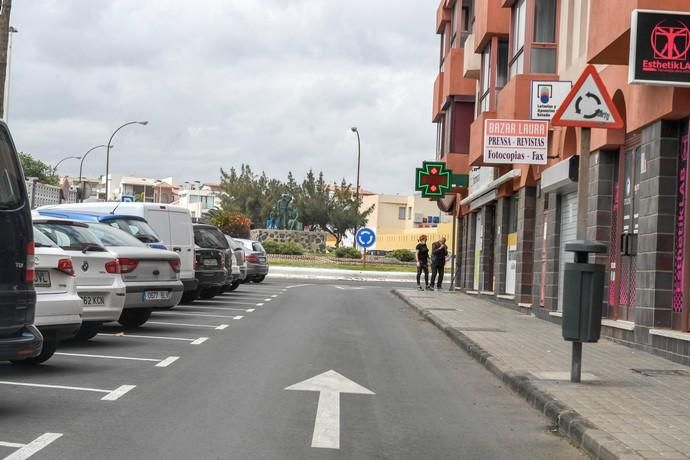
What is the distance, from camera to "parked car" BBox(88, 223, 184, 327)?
1447cm

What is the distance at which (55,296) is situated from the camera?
971 cm

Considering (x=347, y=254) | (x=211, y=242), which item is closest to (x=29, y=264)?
(x=211, y=242)

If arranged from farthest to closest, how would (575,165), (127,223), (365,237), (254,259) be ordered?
1. (365,237)
2. (254,259)
3. (575,165)
4. (127,223)

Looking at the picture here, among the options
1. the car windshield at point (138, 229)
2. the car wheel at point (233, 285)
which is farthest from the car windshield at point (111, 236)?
the car wheel at point (233, 285)

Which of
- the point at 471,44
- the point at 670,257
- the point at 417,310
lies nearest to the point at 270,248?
the point at 471,44

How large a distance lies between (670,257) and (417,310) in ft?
32.5

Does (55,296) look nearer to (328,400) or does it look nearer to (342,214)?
(328,400)

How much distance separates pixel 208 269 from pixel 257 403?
1375cm

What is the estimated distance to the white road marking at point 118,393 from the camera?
8.67 meters

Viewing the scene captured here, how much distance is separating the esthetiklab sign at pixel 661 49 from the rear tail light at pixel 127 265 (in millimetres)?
7228

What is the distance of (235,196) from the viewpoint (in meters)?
109

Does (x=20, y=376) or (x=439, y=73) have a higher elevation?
(x=439, y=73)

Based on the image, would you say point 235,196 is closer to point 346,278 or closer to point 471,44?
point 346,278

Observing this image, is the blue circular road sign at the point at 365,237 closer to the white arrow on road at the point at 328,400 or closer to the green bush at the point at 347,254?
the white arrow on road at the point at 328,400
